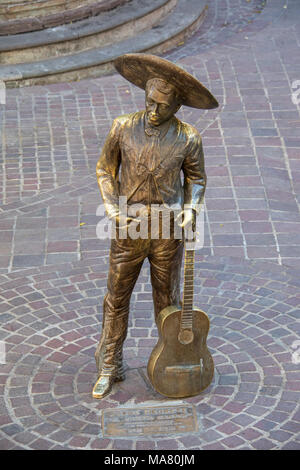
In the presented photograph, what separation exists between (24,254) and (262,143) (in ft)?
11.0

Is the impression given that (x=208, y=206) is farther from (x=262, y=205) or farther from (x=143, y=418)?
(x=143, y=418)

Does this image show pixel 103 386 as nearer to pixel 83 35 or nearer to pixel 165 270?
pixel 165 270

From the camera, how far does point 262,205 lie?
9.22m

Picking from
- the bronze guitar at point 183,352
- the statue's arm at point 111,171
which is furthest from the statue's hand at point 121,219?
the bronze guitar at point 183,352

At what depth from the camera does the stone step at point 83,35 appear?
12.2 meters

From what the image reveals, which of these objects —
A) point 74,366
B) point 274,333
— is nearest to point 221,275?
point 274,333

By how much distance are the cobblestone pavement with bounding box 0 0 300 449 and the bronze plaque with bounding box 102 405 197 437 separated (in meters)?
0.08

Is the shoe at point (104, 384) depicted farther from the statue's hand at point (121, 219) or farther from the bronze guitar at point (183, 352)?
the statue's hand at point (121, 219)

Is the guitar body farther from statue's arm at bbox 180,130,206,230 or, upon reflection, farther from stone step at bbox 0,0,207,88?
stone step at bbox 0,0,207,88

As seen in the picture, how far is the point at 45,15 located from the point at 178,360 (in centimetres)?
772

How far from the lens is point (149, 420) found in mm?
6160

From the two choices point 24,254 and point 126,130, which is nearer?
point 126,130

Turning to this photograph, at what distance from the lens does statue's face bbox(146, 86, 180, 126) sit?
18.9 ft

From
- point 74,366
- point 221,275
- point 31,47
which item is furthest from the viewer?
point 31,47
